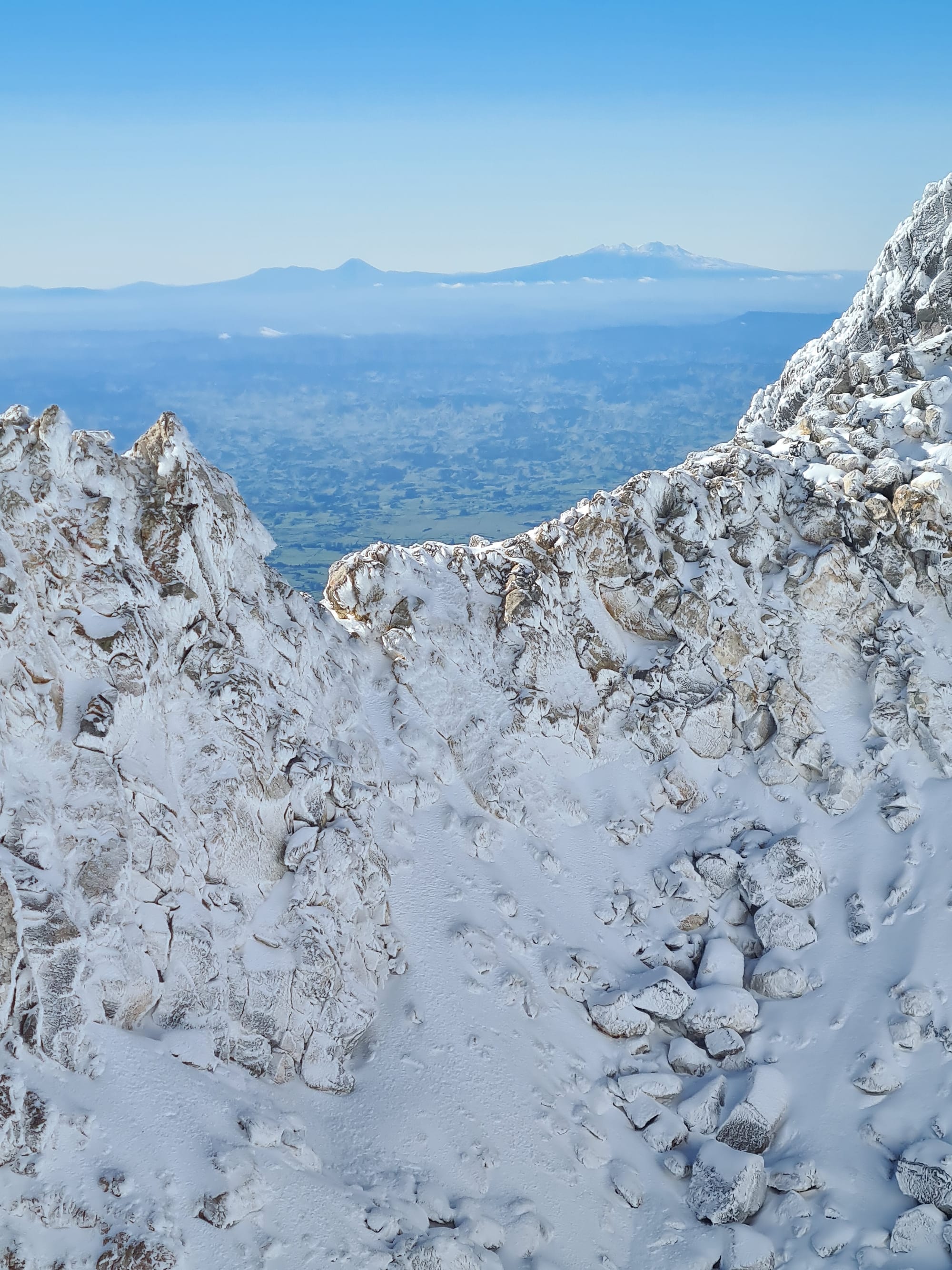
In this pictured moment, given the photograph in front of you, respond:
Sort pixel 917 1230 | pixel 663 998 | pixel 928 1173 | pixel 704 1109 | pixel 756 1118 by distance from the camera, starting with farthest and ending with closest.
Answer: pixel 663 998 → pixel 704 1109 → pixel 756 1118 → pixel 928 1173 → pixel 917 1230

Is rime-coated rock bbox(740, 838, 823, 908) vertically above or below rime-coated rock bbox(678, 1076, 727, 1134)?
above

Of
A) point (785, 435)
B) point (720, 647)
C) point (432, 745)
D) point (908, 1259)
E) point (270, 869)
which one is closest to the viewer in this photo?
point (908, 1259)

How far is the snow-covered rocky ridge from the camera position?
1922 cm

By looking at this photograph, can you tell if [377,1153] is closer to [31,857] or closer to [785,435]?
[31,857]

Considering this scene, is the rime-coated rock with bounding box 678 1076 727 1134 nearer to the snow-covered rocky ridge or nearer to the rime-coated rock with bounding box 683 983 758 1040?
the snow-covered rocky ridge

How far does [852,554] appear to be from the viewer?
1346 inches

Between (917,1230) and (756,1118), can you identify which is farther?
(756,1118)

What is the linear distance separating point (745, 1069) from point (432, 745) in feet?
43.1

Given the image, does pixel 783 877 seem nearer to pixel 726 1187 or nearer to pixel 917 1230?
pixel 726 1187

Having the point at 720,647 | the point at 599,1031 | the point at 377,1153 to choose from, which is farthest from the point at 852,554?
the point at 377,1153

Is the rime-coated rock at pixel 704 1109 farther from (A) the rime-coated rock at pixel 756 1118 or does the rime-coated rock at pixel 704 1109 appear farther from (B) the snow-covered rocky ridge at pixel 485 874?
(A) the rime-coated rock at pixel 756 1118

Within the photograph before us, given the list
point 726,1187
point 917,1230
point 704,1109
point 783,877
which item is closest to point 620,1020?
point 704,1109

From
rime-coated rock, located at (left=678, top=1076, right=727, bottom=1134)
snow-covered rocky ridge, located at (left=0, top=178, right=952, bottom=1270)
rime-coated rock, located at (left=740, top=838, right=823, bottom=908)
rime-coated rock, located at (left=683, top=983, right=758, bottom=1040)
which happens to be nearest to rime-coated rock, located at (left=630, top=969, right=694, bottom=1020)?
snow-covered rocky ridge, located at (left=0, top=178, right=952, bottom=1270)

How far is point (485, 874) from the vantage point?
2791 cm
